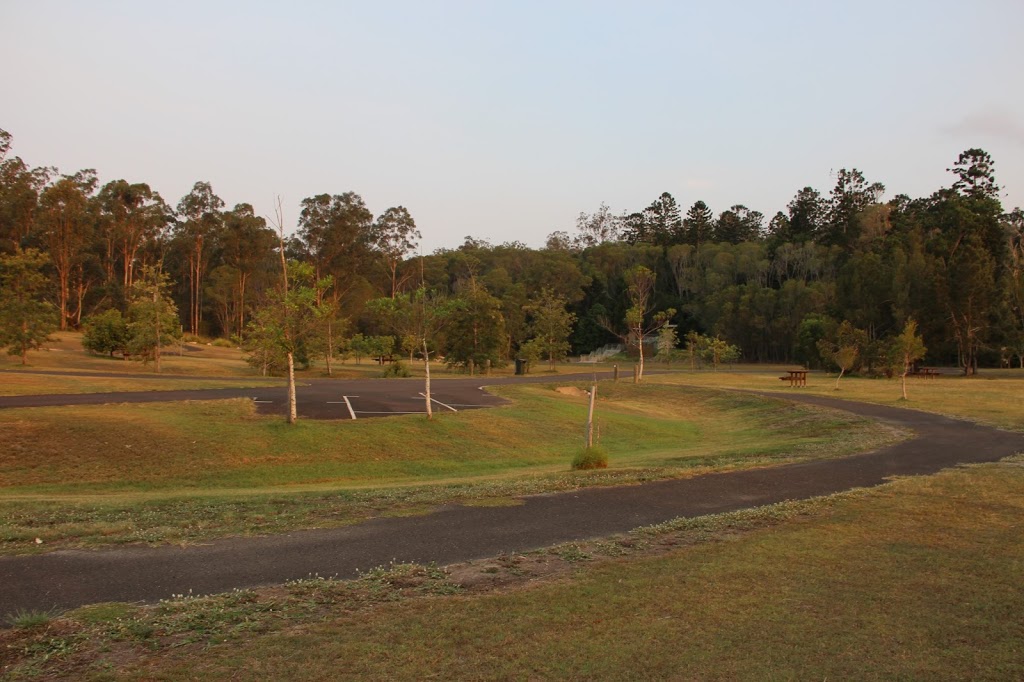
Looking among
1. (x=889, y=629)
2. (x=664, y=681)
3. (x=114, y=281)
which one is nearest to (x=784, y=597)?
(x=889, y=629)

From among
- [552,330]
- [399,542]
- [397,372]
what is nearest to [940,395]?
[397,372]

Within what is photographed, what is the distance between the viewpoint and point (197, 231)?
8144 centimetres

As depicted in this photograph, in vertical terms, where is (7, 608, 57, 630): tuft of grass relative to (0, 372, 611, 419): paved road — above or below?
above

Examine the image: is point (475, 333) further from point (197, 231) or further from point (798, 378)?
point (197, 231)

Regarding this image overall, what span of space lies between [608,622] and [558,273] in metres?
88.5

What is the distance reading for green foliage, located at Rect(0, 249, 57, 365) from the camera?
3503 centimetres

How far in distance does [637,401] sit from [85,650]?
3346cm

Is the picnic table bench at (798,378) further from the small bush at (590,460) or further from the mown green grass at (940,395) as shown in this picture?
the small bush at (590,460)

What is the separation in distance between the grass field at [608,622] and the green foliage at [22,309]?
36.5m

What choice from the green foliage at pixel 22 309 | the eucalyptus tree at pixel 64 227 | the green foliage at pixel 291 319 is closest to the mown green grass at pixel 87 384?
the green foliage at pixel 22 309

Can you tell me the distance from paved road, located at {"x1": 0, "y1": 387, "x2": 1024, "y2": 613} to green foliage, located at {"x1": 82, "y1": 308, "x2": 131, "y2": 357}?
4364 cm

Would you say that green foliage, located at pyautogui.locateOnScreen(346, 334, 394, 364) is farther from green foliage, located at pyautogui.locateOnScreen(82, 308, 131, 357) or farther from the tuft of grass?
the tuft of grass

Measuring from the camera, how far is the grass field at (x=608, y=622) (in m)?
4.53

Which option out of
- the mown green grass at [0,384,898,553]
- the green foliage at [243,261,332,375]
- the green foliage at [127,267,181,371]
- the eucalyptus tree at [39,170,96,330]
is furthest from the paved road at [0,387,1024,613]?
the eucalyptus tree at [39,170,96,330]
